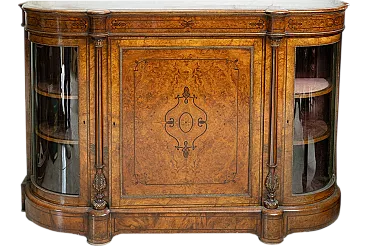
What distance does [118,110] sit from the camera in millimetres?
5363

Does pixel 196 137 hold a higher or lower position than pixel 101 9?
lower

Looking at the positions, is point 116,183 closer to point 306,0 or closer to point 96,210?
point 96,210

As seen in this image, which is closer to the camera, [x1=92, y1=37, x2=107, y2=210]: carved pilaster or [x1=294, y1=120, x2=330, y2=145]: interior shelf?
[x1=92, y1=37, x2=107, y2=210]: carved pilaster

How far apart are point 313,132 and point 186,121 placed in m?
0.78

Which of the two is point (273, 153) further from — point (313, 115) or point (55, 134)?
point (55, 134)

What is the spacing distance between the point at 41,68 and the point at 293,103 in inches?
59.1

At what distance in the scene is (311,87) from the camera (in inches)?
215

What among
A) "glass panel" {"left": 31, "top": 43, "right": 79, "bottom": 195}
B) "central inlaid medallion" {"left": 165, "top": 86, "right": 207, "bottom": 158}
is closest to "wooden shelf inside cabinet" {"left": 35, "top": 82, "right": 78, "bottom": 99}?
"glass panel" {"left": 31, "top": 43, "right": 79, "bottom": 195}

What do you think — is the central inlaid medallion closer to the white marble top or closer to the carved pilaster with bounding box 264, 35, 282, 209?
the carved pilaster with bounding box 264, 35, 282, 209

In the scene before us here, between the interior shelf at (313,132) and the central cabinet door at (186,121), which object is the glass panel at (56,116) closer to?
the central cabinet door at (186,121)

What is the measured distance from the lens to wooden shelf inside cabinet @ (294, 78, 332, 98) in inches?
213

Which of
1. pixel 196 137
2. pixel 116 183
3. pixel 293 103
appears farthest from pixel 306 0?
pixel 116 183

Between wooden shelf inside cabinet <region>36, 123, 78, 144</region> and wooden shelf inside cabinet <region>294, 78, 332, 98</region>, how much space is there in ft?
4.40

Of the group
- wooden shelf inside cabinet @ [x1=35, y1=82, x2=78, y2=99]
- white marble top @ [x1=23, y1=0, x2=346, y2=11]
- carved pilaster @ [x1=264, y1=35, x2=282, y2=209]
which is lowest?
carved pilaster @ [x1=264, y1=35, x2=282, y2=209]
